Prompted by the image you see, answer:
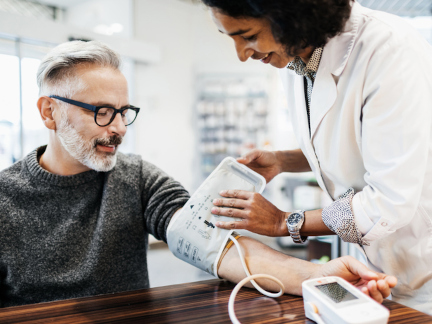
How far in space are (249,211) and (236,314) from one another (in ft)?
0.97

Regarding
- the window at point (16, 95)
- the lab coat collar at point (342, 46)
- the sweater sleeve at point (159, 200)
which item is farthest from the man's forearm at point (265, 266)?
the window at point (16, 95)

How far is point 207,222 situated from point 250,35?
51cm

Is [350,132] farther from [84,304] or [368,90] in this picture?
[84,304]

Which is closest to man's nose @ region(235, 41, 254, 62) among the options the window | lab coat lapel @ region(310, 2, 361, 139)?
lab coat lapel @ region(310, 2, 361, 139)

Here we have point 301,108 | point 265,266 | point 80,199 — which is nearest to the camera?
point 265,266

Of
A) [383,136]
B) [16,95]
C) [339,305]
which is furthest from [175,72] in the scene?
[339,305]

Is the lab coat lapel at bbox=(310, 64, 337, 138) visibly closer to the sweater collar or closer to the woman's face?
the woman's face

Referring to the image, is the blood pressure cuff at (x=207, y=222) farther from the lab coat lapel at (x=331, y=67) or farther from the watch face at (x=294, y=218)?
the lab coat lapel at (x=331, y=67)

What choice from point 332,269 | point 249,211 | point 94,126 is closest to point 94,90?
point 94,126

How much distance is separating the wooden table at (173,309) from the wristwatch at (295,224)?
0.53ft

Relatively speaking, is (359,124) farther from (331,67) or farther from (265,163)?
(265,163)

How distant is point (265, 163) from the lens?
1305 mm

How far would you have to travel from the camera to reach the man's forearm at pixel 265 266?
0.94 metres

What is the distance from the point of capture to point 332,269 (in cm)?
88
